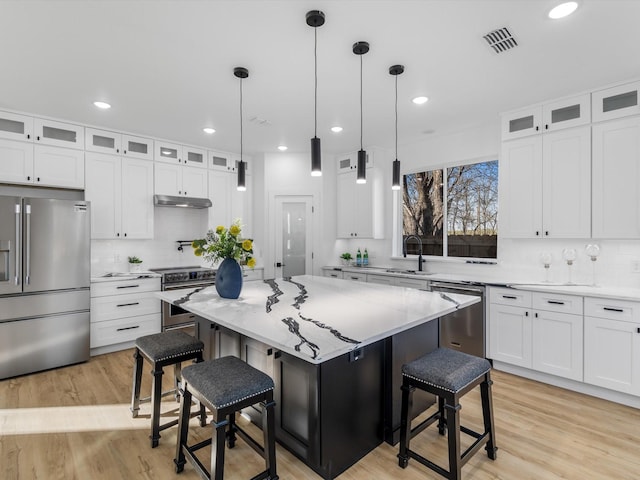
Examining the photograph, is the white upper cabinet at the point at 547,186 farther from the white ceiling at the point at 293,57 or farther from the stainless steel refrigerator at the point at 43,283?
the stainless steel refrigerator at the point at 43,283

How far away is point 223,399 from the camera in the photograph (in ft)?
5.51

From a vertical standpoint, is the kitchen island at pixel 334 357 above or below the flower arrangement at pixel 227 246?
below

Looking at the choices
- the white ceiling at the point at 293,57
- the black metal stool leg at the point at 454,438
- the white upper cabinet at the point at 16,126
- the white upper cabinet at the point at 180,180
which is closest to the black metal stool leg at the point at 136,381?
the black metal stool leg at the point at 454,438

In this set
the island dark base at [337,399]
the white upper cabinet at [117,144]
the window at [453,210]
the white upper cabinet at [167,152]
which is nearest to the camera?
the island dark base at [337,399]

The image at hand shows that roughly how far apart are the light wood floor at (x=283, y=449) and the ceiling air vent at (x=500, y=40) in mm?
2774

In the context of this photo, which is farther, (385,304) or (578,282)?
(578,282)

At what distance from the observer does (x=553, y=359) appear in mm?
3246

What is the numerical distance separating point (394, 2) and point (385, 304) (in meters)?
1.90

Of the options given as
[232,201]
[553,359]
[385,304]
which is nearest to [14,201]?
[232,201]

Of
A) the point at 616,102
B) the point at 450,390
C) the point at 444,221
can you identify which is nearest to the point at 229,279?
the point at 450,390

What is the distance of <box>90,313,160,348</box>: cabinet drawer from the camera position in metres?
4.09

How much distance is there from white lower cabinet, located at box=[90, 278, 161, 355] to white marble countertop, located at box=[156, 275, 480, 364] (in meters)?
1.84

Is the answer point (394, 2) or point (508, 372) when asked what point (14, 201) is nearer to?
point (394, 2)

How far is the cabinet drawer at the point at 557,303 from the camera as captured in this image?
311 cm
